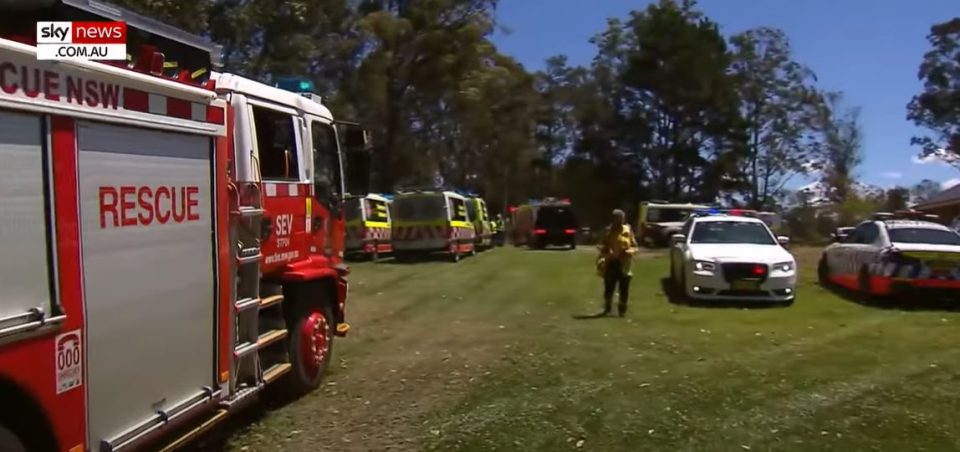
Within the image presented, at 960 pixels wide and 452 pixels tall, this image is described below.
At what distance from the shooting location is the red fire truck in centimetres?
435

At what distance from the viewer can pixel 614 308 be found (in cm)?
1502

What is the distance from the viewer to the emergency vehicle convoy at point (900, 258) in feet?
48.8

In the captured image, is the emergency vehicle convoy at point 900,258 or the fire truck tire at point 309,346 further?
the emergency vehicle convoy at point 900,258

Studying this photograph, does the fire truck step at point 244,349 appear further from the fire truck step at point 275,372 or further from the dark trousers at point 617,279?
the dark trousers at point 617,279

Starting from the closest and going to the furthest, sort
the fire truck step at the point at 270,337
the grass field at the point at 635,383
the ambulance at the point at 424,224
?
the grass field at the point at 635,383
the fire truck step at the point at 270,337
the ambulance at the point at 424,224

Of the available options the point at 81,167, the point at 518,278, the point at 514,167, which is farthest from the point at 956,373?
the point at 514,167

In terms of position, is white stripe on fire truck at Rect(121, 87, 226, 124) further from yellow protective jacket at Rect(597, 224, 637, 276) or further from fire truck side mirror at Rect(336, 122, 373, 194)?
yellow protective jacket at Rect(597, 224, 637, 276)

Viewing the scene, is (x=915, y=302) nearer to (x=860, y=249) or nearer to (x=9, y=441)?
(x=860, y=249)

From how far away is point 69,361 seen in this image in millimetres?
4637

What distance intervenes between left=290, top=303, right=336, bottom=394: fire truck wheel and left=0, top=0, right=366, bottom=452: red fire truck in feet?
0.11

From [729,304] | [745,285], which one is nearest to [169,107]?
[745,285]

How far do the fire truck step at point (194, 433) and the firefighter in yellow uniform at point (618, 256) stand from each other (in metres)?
8.01

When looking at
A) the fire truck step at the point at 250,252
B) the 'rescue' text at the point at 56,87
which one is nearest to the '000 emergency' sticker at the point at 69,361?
the 'rescue' text at the point at 56,87

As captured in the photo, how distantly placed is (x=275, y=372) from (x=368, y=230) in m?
20.5
